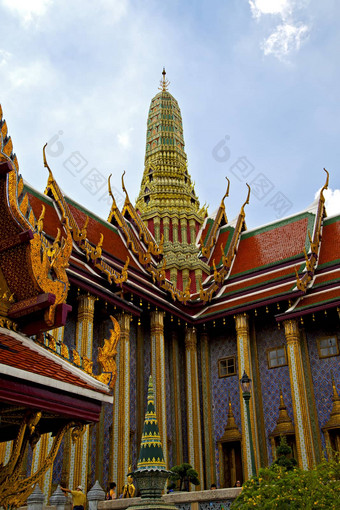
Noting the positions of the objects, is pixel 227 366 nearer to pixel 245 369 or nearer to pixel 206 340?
pixel 206 340

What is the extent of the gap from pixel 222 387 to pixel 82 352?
5164mm

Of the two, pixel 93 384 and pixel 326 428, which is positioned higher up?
pixel 326 428

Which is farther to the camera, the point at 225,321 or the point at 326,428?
the point at 225,321

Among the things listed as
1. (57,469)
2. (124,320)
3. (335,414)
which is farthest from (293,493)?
(124,320)

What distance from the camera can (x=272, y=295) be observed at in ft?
50.0

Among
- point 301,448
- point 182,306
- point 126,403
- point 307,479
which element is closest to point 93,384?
point 307,479

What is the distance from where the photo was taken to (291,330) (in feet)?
47.6

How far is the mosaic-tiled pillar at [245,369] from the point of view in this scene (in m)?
14.0

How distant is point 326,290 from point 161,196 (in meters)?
8.93

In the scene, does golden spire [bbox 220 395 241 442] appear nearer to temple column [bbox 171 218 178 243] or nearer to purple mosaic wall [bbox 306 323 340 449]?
purple mosaic wall [bbox 306 323 340 449]

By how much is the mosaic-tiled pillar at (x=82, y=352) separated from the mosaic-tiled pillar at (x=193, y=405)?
161 inches

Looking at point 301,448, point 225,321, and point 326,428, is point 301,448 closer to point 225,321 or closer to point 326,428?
point 326,428

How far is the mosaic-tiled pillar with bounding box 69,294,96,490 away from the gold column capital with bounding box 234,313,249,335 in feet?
14.8

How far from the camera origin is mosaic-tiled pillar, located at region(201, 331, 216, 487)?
48.6 ft
